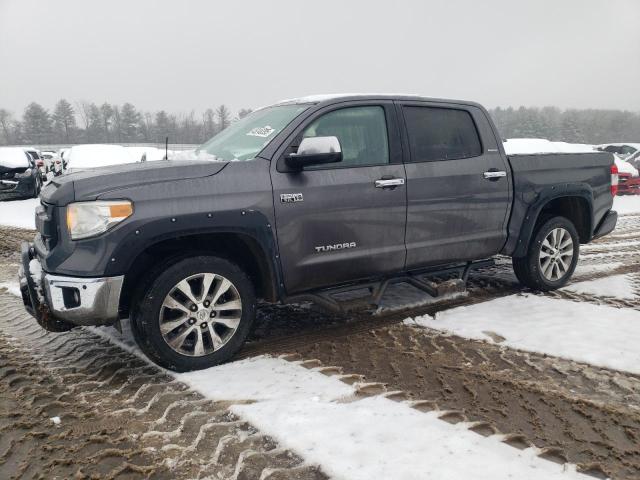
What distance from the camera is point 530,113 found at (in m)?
88.9

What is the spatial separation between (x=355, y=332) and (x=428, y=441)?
1782 mm

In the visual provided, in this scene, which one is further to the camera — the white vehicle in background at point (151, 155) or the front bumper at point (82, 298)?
the white vehicle in background at point (151, 155)

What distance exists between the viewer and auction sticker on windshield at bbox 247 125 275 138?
4008 millimetres

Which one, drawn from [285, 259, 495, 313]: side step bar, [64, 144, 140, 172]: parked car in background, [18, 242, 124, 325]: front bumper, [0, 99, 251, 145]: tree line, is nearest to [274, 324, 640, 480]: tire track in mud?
[285, 259, 495, 313]: side step bar

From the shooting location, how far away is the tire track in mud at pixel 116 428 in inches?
97.4

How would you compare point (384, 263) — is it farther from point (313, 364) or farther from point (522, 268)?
point (522, 268)

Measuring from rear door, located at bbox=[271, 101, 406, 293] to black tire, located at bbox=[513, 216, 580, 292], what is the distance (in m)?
1.74

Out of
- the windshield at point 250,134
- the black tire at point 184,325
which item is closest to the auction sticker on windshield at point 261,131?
the windshield at point 250,134

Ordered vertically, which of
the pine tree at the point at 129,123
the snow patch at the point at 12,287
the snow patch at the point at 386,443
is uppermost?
the pine tree at the point at 129,123

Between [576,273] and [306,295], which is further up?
[306,295]

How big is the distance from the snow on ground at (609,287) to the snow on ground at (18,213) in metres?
9.53

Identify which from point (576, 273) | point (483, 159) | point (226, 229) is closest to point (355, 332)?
point (226, 229)

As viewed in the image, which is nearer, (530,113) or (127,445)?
(127,445)

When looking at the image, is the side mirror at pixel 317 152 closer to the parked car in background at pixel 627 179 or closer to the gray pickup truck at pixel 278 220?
the gray pickup truck at pixel 278 220
